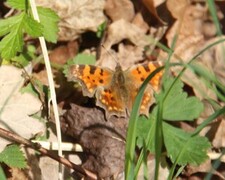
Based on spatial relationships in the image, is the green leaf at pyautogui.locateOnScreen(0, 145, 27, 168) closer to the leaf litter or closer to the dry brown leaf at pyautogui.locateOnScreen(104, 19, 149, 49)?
the leaf litter

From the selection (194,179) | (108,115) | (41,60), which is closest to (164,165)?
(194,179)

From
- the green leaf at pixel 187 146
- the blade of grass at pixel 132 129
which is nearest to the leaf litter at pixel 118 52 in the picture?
the green leaf at pixel 187 146

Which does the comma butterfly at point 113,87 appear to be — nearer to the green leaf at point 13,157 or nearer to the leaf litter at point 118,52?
the leaf litter at point 118,52

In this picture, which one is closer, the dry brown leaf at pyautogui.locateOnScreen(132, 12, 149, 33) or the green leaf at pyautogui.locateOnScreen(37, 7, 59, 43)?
the green leaf at pyautogui.locateOnScreen(37, 7, 59, 43)

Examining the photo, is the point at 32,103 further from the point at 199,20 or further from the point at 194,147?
the point at 199,20

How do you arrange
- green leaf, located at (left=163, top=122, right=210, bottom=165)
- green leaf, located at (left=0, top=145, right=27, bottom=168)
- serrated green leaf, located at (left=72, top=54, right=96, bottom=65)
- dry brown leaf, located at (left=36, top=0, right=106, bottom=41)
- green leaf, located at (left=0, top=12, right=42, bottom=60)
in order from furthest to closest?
1. dry brown leaf, located at (left=36, top=0, right=106, bottom=41)
2. serrated green leaf, located at (left=72, top=54, right=96, bottom=65)
3. green leaf, located at (left=163, top=122, right=210, bottom=165)
4. green leaf, located at (left=0, top=12, right=42, bottom=60)
5. green leaf, located at (left=0, top=145, right=27, bottom=168)

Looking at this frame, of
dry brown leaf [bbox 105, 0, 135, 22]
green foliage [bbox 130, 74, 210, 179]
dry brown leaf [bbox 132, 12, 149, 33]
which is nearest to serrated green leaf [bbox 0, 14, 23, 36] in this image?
green foliage [bbox 130, 74, 210, 179]
